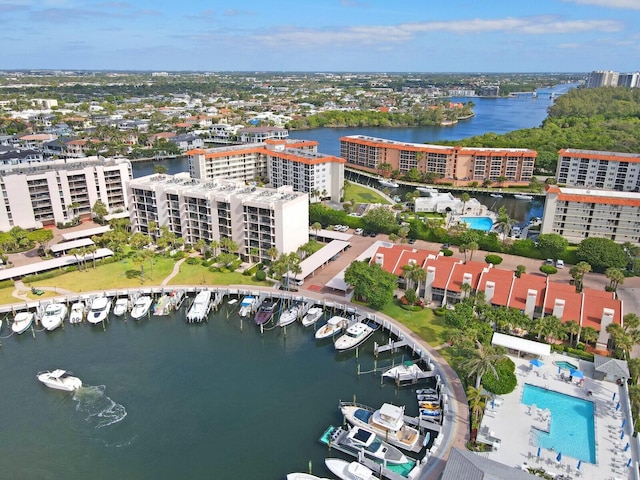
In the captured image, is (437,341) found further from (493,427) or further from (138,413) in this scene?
(138,413)

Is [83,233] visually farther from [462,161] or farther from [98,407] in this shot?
[462,161]

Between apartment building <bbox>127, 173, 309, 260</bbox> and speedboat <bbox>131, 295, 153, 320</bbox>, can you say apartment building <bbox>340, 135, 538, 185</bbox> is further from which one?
speedboat <bbox>131, 295, 153, 320</bbox>

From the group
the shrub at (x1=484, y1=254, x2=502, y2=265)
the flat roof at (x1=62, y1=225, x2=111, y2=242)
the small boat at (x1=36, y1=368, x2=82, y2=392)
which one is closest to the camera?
the small boat at (x1=36, y1=368, x2=82, y2=392)

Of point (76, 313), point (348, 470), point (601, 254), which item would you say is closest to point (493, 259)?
point (601, 254)

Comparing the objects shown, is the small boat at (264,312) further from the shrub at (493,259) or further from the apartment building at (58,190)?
the apartment building at (58,190)

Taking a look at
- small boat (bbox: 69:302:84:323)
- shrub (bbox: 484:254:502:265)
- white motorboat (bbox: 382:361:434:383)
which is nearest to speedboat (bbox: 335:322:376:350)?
white motorboat (bbox: 382:361:434:383)

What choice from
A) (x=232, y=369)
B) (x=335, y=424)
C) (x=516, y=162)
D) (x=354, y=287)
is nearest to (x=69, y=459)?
(x=232, y=369)

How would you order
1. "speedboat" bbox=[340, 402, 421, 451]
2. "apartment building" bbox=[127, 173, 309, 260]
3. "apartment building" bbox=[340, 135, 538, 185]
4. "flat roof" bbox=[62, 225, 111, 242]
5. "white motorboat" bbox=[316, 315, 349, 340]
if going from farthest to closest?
"apartment building" bbox=[340, 135, 538, 185]
"flat roof" bbox=[62, 225, 111, 242]
"apartment building" bbox=[127, 173, 309, 260]
"white motorboat" bbox=[316, 315, 349, 340]
"speedboat" bbox=[340, 402, 421, 451]

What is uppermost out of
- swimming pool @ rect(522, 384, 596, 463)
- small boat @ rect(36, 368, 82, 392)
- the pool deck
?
the pool deck
